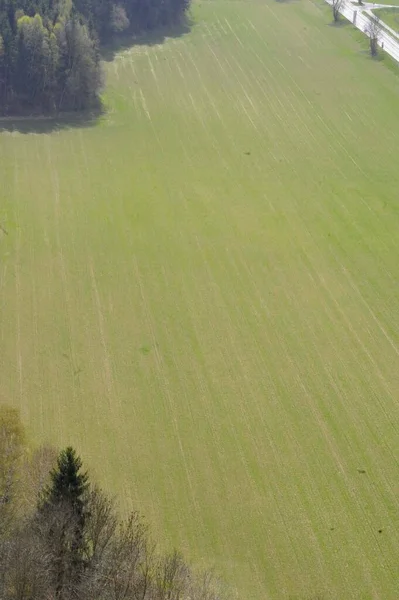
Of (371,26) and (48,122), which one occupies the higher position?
(371,26)

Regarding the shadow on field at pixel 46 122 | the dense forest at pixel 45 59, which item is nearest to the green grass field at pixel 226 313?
the shadow on field at pixel 46 122

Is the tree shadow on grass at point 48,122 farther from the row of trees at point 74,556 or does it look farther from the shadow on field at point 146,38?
the row of trees at point 74,556

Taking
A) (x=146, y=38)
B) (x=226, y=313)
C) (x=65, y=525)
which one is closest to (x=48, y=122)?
(x=146, y=38)

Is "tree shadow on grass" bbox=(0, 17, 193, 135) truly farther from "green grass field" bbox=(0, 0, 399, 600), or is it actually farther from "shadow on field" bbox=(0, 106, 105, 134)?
"green grass field" bbox=(0, 0, 399, 600)

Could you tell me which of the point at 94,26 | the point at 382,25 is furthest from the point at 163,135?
the point at 382,25

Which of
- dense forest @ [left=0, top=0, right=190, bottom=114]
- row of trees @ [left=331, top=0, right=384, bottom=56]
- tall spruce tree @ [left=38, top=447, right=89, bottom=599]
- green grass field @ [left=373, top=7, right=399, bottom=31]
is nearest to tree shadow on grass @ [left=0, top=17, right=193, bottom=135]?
dense forest @ [left=0, top=0, right=190, bottom=114]

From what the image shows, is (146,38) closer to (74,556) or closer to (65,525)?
(65,525)
